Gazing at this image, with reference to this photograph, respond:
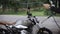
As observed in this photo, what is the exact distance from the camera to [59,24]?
Result: 11.2 feet

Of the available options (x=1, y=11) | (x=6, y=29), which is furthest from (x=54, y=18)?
(x=6, y=29)

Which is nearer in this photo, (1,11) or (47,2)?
(47,2)

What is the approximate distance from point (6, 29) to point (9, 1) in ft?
2.34

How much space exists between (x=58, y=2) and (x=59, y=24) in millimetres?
536

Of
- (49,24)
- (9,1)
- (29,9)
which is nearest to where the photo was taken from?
(9,1)

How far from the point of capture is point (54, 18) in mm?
3566

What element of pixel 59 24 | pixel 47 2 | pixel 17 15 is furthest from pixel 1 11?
pixel 59 24

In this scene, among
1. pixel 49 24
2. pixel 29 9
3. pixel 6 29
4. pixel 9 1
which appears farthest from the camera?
pixel 49 24

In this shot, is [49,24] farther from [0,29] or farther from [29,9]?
[0,29]

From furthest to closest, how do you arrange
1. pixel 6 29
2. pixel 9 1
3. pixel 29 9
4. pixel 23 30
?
pixel 29 9 < pixel 9 1 < pixel 6 29 < pixel 23 30

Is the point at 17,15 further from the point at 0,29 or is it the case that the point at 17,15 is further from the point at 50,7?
the point at 0,29

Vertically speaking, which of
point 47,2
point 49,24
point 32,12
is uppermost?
point 47,2

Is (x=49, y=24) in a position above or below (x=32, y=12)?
below

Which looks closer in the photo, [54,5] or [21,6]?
[54,5]
